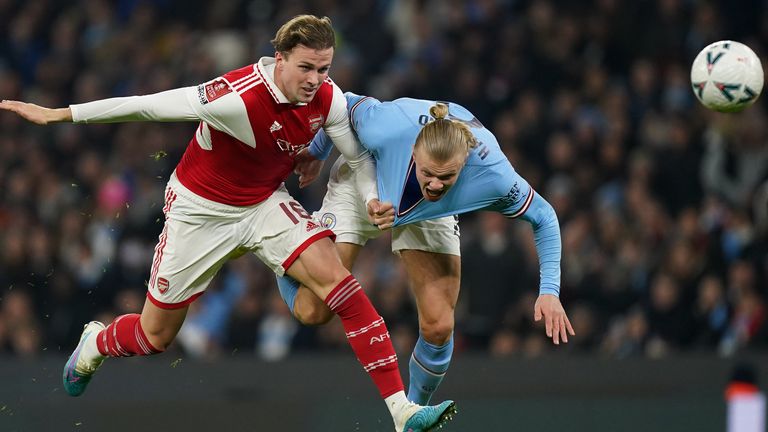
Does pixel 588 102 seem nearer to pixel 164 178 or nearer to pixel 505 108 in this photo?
pixel 505 108

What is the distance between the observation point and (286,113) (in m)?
6.14

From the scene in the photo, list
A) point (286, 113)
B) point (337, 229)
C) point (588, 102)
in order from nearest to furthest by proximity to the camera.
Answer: point (286, 113), point (337, 229), point (588, 102)

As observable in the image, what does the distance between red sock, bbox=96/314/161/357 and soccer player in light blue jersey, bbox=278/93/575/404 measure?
0.74 m

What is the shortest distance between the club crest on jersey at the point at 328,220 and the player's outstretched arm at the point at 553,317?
119 cm

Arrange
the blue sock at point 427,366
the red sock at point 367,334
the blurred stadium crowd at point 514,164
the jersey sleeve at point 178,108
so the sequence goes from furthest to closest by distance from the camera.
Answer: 1. the blurred stadium crowd at point 514,164
2. the blue sock at point 427,366
3. the red sock at point 367,334
4. the jersey sleeve at point 178,108

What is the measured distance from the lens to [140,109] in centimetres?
601

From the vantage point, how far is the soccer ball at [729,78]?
22.5 ft

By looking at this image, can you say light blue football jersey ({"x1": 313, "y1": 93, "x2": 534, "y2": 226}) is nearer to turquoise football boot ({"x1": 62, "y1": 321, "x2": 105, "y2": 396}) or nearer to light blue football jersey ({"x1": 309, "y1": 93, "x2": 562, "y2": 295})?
light blue football jersey ({"x1": 309, "y1": 93, "x2": 562, "y2": 295})

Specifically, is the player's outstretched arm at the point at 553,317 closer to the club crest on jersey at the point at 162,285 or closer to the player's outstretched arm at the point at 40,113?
the club crest on jersey at the point at 162,285

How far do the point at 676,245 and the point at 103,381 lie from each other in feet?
13.5

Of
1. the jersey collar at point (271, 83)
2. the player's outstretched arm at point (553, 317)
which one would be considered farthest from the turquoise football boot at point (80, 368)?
the player's outstretched arm at point (553, 317)

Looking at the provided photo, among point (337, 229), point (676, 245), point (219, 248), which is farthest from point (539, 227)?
point (676, 245)

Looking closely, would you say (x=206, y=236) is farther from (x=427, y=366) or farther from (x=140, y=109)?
(x=427, y=366)

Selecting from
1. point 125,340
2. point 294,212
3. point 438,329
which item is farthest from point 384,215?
point 125,340
